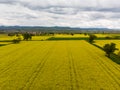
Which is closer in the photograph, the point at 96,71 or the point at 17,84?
the point at 17,84

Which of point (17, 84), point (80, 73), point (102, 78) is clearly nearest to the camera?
point (17, 84)

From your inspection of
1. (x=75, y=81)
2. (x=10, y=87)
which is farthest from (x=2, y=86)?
(x=75, y=81)

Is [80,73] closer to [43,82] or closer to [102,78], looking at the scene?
[102,78]

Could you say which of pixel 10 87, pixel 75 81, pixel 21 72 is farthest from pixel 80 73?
pixel 10 87

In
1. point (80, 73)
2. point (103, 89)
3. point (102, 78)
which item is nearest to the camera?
point (103, 89)

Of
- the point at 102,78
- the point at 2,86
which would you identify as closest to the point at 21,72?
the point at 2,86

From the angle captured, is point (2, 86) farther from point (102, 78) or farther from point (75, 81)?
point (102, 78)

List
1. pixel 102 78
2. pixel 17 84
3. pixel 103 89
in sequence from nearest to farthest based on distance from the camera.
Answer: pixel 103 89 < pixel 17 84 < pixel 102 78

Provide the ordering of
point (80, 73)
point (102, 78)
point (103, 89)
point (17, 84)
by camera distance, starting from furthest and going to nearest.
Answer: point (80, 73)
point (102, 78)
point (17, 84)
point (103, 89)

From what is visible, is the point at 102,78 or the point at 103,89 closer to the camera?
the point at 103,89
